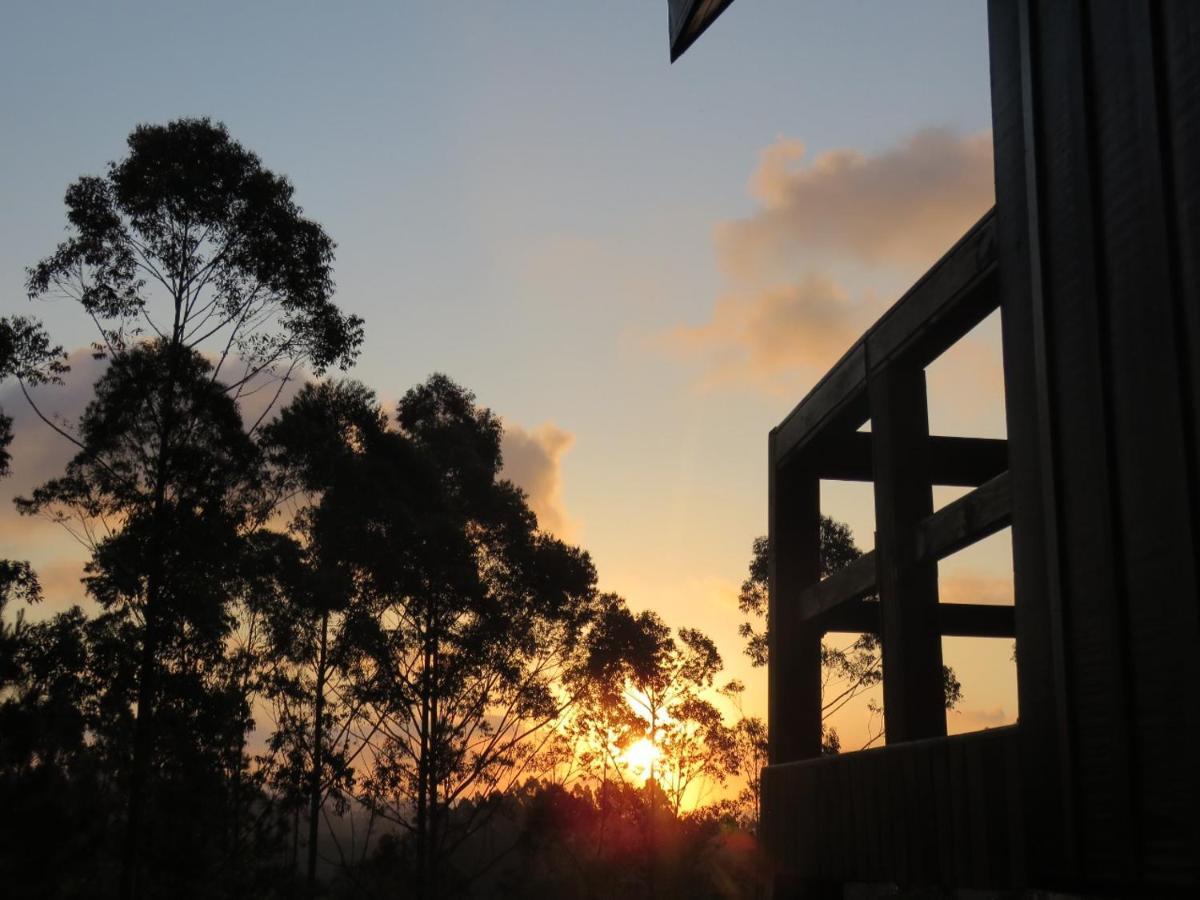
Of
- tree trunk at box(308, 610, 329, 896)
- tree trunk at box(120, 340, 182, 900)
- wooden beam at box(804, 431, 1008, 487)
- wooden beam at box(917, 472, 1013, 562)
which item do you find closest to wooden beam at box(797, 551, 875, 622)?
wooden beam at box(917, 472, 1013, 562)

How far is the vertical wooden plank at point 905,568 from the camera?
7418 mm

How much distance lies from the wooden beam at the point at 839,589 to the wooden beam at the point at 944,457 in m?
0.81

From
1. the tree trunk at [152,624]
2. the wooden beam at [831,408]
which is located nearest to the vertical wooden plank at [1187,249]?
the wooden beam at [831,408]

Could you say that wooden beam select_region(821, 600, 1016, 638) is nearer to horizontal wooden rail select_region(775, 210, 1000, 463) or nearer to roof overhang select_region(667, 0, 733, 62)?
horizontal wooden rail select_region(775, 210, 1000, 463)

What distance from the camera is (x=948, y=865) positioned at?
Result: 605 centimetres

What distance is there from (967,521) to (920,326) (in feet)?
4.45

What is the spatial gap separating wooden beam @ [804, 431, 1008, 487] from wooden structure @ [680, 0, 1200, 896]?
1829mm

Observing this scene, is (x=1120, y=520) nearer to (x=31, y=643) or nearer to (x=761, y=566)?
(x=31, y=643)

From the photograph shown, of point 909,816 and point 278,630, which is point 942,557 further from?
point 278,630

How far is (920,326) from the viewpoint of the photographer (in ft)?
24.6

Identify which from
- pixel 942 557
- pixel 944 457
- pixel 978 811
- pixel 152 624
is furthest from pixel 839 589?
pixel 152 624

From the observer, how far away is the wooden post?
10023 millimetres

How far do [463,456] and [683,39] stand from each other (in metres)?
33.3

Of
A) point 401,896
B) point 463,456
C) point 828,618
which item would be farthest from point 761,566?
point 828,618
